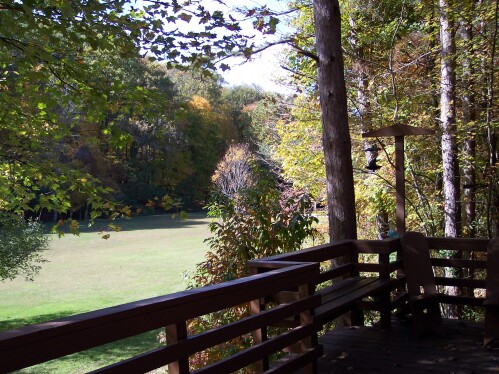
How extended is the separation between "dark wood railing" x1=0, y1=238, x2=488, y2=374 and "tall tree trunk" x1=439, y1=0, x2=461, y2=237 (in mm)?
5340

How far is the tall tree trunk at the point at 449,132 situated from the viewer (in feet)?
35.5

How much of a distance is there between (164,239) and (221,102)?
23902 millimetres

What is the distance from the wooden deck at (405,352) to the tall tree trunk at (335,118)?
51.8 inches

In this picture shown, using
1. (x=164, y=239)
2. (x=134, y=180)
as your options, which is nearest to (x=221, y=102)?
(x=134, y=180)

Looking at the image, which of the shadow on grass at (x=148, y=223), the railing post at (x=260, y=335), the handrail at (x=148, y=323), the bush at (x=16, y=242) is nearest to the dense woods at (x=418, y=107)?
the railing post at (x=260, y=335)

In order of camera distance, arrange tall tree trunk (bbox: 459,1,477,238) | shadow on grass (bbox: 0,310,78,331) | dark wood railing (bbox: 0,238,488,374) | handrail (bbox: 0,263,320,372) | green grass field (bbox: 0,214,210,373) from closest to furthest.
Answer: handrail (bbox: 0,263,320,372), dark wood railing (bbox: 0,238,488,374), tall tree trunk (bbox: 459,1,477,238), green grass field (bbox: 0,214,210,373), shadow on grass (bbox: 0,310,78,331)

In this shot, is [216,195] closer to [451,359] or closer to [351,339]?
[351,339]

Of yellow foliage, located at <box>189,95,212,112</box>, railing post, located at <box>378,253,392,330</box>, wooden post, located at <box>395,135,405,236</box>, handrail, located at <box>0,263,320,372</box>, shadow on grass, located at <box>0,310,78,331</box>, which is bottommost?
shadow on grass, located at <box>0,310,78,331</box>

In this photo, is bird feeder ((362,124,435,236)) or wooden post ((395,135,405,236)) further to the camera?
wooden post ((395,135,405,236))

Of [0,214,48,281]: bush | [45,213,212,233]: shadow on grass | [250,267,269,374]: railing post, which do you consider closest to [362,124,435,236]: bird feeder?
[250,267,269,374]: railing post

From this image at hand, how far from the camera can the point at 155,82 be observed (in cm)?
4556

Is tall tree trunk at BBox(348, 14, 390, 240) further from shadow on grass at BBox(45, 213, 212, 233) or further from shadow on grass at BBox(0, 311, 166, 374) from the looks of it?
shadow on grass at BBox(45, 213, 212, 233)

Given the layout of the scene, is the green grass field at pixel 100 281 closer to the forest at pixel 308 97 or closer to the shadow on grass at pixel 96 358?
the shadow on grass at pixel 96 358

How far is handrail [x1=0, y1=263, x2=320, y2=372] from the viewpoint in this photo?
221cm
